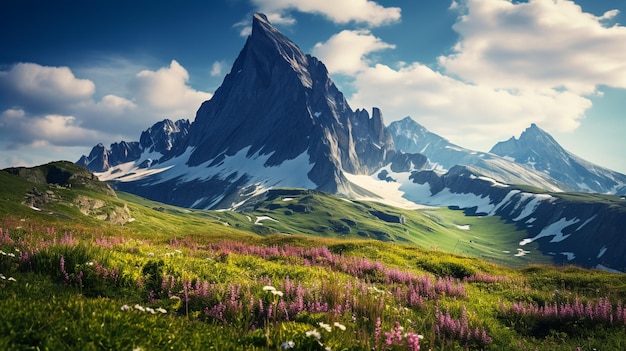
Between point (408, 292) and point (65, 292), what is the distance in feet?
33.8

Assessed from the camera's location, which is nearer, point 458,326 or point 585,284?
point 458,326

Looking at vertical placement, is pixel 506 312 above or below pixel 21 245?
below

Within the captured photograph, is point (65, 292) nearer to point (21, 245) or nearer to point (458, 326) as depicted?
point (21, 245)

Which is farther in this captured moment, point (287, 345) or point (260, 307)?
point (260, 307)

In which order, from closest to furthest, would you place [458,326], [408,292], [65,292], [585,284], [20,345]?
[20,345] → [65,292] → [458,326] → [408,292] → [585,284]

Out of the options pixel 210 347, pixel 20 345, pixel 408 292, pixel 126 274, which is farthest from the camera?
pixel 408 292

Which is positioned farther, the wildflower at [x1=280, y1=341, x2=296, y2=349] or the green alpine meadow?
the green alpine meadow

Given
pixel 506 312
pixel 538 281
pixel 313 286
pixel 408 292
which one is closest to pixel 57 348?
pixel 313 286

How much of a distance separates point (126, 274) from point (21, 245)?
4458 millimetres

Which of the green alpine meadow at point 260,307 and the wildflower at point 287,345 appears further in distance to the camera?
the green alpine meadow at point 260,307

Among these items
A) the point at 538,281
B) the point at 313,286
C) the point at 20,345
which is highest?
the point at 20,345

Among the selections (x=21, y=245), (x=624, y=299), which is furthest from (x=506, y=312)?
(x=21, y=245)

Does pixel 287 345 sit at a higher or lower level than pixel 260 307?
higher

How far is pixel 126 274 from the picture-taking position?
11.0 meters
